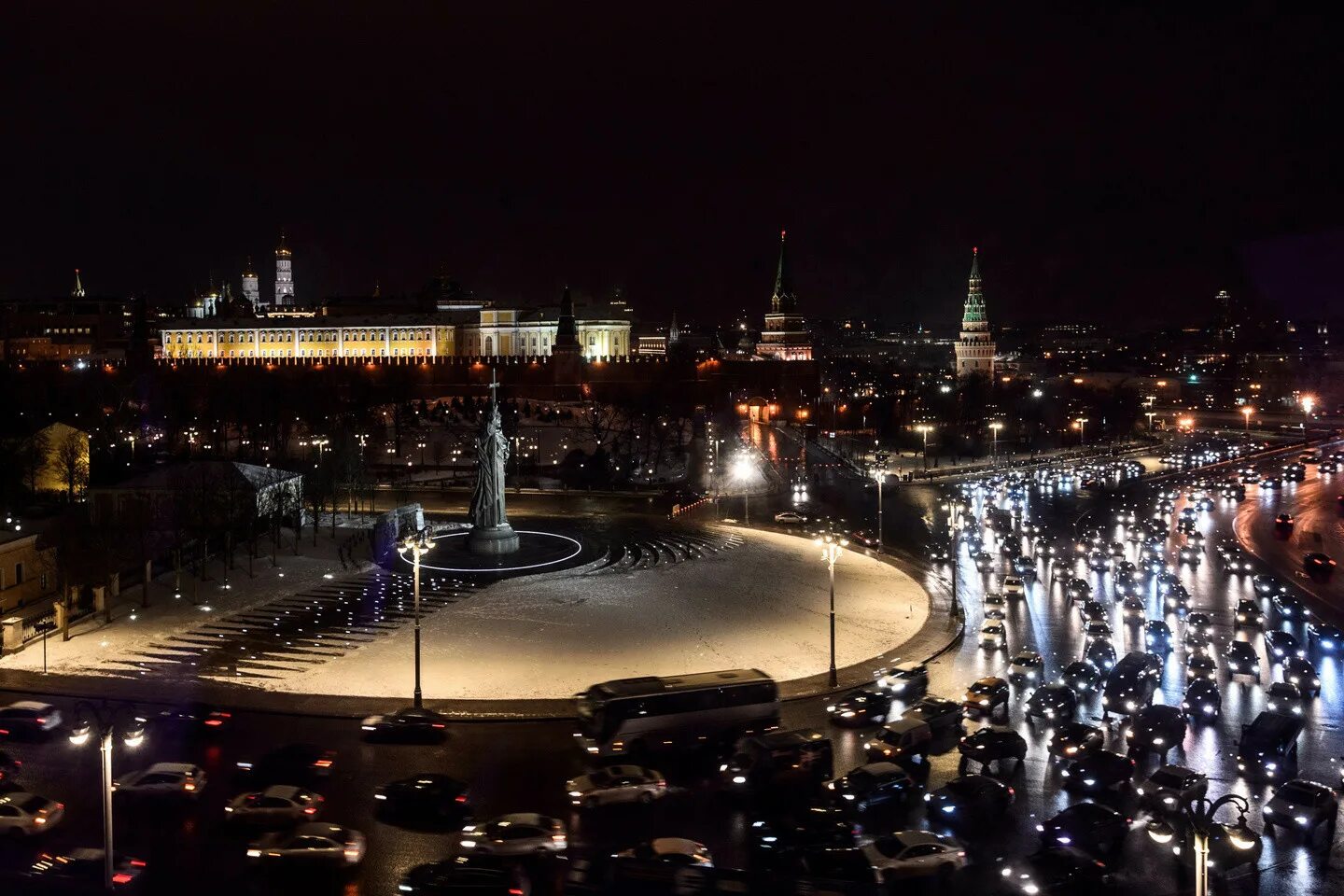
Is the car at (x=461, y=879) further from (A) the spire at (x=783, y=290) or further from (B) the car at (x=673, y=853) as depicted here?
(A) the spire at (x=783, y=290)

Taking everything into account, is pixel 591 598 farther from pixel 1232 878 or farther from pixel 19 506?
pixel 19 506

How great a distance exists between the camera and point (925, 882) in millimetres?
6883

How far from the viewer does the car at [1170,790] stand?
788 cm

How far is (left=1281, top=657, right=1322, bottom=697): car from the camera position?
11.1 metres

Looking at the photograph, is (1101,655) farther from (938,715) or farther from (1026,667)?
(938,715)

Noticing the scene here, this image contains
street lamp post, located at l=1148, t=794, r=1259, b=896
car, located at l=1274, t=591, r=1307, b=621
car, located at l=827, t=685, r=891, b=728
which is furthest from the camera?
car, located at l=1274, t=591, r=1307, b=621

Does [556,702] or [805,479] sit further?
[805,479]

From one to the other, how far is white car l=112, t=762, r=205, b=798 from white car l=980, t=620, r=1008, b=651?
30.0 feet

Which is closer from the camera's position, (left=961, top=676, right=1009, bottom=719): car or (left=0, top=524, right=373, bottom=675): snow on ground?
(left=961, top=676, right=1009, bottom=719): car

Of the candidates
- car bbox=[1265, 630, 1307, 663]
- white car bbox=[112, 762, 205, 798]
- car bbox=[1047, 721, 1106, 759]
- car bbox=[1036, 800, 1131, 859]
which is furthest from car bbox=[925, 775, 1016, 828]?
car bbox=[1265, 630, 1307, 663]

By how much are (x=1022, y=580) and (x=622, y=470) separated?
614 inches

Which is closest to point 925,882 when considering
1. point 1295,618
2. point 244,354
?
point 1295,618

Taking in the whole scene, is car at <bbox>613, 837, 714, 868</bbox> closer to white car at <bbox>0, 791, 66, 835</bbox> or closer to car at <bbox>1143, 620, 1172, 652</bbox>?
white car at <bbox>0, 791, 66, 835</bbox>

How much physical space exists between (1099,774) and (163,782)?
757 cm
